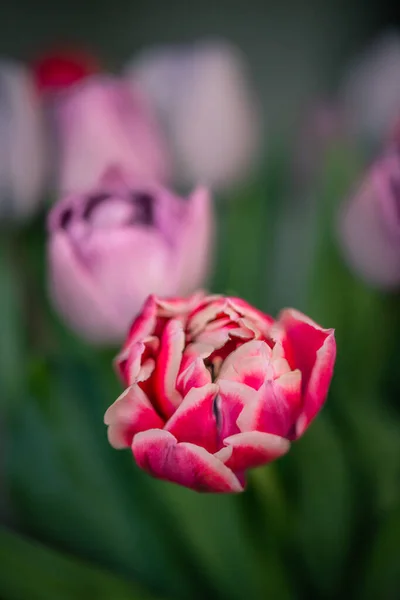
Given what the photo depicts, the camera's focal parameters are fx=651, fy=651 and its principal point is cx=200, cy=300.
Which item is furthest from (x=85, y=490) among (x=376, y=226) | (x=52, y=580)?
(x=376, y=226)

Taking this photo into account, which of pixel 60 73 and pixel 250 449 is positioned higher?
pixel 60 73

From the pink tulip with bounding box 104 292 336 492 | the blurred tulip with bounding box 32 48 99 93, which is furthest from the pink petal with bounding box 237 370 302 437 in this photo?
the blurred tulip with bounding box 32 48 99 93

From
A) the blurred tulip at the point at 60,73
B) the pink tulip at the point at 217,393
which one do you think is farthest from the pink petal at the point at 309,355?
the blurred tulip at the point at 60,73

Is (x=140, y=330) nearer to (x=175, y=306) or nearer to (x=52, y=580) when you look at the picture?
(x=175, y=306)

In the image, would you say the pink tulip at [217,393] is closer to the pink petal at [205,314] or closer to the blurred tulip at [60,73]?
the pink petal at [205,314]

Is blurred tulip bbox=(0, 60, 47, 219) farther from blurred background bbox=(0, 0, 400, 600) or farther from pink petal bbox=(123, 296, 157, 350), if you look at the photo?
pink petal bbox=(123, 296, 157, 350)

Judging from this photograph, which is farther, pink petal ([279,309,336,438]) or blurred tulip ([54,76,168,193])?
blurred tulip ([54,76,168,193])

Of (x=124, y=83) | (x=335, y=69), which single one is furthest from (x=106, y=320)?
(x=335, y=69)

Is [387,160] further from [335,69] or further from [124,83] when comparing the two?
[335,69]
